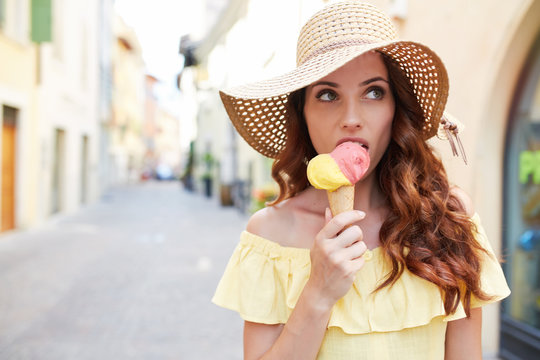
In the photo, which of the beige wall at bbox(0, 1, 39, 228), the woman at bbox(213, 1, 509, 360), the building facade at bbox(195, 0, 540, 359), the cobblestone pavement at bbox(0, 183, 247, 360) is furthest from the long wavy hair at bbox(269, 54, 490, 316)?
the beige wall at bbox(0, 1, 39, 228)

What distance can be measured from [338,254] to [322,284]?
96 millimetres

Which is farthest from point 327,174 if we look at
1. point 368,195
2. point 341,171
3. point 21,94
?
point 21,94

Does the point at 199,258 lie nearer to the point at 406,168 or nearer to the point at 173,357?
the point at 173,357

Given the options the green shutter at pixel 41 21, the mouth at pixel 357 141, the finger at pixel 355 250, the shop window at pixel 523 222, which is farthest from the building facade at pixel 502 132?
the green shutter at pixel 41 21

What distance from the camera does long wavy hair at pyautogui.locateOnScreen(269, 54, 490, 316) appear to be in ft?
4.10

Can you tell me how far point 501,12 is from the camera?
3020mm

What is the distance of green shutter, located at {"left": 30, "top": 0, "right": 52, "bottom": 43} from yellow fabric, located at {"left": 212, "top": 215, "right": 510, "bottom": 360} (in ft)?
33.2

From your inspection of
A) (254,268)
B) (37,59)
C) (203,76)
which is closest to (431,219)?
(254,268)

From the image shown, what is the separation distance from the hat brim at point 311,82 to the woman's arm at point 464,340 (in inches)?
22.5

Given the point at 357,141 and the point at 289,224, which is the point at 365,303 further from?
the point at 357,141

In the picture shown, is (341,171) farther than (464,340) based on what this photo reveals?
No

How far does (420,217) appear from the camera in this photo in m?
1.32

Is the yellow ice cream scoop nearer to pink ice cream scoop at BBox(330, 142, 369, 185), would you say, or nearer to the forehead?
pink ice cream scoop at BBox(330, 142, 369, 185)

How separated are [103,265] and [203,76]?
16.9m
